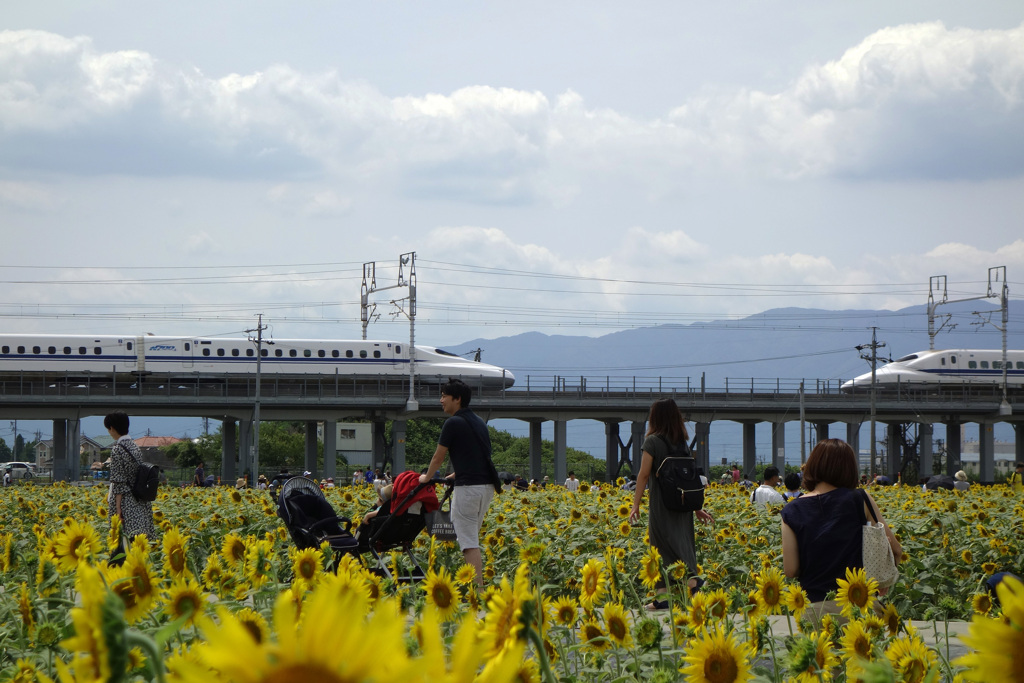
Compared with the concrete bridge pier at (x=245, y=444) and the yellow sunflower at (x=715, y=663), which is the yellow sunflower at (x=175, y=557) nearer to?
the yellow sunflower at (x=715, y=663)

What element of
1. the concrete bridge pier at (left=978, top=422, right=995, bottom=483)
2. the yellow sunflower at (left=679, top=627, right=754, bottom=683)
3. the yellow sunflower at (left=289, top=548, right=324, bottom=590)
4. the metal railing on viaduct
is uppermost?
the yellow sunflower at (left=289, top=548, right=324, bottom=590)

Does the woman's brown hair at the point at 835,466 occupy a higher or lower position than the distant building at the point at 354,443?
higher

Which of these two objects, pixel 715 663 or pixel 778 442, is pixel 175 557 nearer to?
pixel 715 663

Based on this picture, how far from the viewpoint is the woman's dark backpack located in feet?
29.3

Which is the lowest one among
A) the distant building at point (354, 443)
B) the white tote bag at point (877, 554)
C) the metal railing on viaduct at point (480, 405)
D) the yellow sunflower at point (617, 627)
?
the distant building at point (354, 443)

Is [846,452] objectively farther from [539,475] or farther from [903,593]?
[539,475]

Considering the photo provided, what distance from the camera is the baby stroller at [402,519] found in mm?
9398

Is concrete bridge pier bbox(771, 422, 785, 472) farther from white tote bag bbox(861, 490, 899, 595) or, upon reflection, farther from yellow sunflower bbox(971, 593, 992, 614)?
yellow sunflower bbox(971, 593, 992, 614)

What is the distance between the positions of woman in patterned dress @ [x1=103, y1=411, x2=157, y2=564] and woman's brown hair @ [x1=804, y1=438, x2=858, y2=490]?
6031mm

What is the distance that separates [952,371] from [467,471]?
74.6 meters

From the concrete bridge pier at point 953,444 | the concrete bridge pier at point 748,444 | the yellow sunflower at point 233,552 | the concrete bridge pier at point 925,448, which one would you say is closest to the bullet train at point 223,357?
the concrete bridge pier at point 748,444

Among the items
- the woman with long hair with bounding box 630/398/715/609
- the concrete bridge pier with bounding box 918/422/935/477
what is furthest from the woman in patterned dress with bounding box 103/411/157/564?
the concrete bridge pier with bounding box 918/422/935/477

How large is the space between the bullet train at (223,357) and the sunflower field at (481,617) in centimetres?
5301

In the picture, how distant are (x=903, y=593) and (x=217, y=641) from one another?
8.66 m
